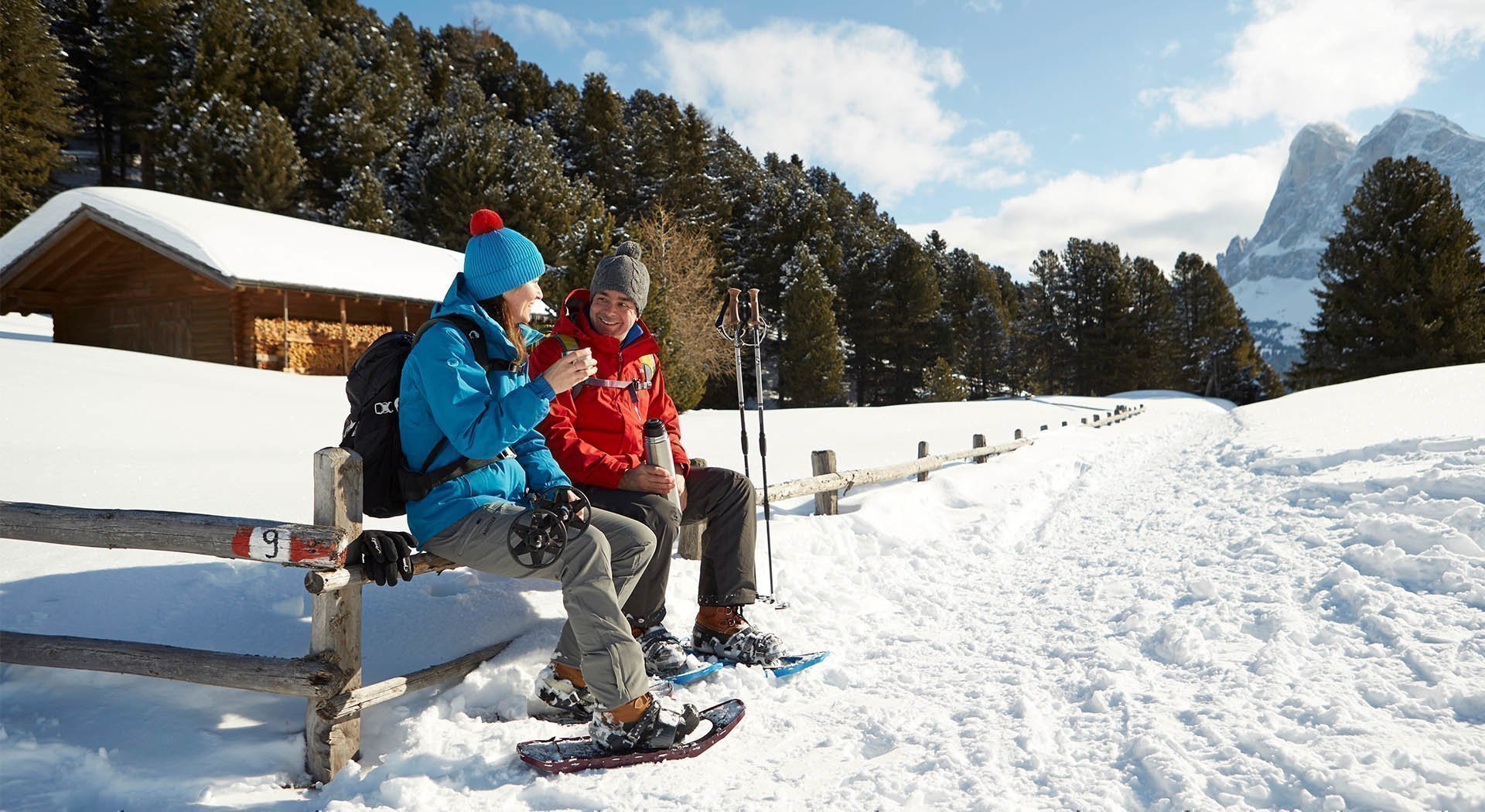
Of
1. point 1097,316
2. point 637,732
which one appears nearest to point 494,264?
point 637,732

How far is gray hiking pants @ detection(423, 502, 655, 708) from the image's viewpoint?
3000mm

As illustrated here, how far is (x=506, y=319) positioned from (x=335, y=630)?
1443 millimetres

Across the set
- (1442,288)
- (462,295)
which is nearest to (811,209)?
(1442,288)

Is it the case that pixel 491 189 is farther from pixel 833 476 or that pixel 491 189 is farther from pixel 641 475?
pixel 641 475

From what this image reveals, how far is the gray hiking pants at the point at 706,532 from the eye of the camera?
385 centimetres

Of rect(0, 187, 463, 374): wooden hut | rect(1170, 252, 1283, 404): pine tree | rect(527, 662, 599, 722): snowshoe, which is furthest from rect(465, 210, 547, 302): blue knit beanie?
rect(1170, 252, 1283, 404): pine tree

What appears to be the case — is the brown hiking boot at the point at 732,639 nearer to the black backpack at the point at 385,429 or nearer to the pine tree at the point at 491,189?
the black backpack at the point at 385,429

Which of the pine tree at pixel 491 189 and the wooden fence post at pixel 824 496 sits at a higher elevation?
the pine tree at pixel 491 189

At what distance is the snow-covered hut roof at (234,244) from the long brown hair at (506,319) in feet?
56.8

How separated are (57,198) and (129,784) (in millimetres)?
23020

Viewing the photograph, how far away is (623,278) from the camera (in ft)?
13.1

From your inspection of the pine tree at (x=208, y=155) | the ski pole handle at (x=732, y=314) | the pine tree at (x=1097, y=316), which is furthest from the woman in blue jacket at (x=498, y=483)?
the pine tree at (x=1097, y=316)

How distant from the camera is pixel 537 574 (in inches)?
120

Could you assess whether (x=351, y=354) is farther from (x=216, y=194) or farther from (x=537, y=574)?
(x=537, y=574)
